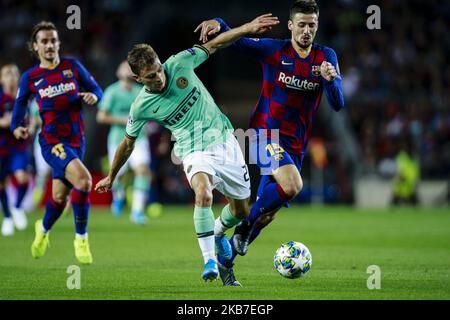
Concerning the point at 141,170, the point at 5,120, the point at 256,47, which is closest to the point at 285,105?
the point at 256,47

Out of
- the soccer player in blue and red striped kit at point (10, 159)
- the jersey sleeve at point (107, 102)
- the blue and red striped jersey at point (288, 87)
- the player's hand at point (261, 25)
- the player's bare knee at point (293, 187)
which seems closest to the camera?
the player's hand at point (261, 25)

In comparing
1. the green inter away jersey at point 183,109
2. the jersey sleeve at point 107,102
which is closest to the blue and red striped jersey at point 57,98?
the green inter away jersey at point 183,109

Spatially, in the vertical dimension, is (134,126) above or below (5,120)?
below

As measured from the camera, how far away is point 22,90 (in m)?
10.1

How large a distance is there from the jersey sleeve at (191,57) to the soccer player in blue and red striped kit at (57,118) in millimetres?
2211

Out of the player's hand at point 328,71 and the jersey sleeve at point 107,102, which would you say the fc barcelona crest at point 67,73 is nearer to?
the player's hand at point 328,71

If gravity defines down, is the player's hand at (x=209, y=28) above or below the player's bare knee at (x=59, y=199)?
above

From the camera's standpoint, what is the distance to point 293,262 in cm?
796

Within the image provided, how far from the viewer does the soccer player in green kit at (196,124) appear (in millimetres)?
7613

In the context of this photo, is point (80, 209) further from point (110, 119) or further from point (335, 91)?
point (110, 119)

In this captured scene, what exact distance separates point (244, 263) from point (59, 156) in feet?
7.83
